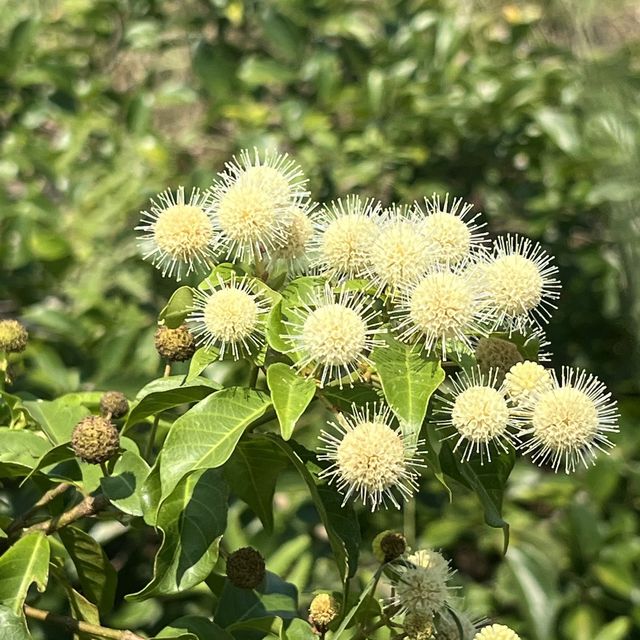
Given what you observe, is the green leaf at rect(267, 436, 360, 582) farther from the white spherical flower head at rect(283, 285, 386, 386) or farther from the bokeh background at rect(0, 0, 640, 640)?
the bokeh background at rect(0, 0, 640, 640)

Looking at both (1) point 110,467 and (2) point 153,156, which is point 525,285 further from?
(2) point 153,156

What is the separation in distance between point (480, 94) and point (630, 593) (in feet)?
4.19

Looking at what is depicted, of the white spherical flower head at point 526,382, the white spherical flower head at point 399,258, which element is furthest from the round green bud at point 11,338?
the white spherical flower head at point 526,382

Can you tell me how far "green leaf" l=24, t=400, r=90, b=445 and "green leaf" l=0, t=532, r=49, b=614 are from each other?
0.18 metres

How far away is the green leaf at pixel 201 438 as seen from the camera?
36.9 inches

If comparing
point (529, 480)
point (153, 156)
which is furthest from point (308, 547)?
point (153, 156)

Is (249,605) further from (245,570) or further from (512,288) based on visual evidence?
(512,288)

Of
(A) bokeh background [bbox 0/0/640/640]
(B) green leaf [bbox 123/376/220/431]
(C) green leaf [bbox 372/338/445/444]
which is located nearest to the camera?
(C) green leaf [bbox 372/338/445/444]

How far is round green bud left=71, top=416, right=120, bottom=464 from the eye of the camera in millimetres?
1024

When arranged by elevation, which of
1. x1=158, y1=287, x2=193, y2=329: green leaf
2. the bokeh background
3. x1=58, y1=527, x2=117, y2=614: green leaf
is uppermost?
the bokeh background

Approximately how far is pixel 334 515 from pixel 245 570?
13cm

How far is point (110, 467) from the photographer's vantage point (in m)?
1.10

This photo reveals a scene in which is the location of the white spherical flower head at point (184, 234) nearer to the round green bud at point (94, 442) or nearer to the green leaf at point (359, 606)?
the round green bud at point (94, 442)

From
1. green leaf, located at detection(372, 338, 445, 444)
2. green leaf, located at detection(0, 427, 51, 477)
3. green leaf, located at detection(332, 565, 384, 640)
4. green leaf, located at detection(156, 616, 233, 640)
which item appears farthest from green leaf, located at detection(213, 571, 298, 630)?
green leaf, located at detection(372, 338, 445, 444)
